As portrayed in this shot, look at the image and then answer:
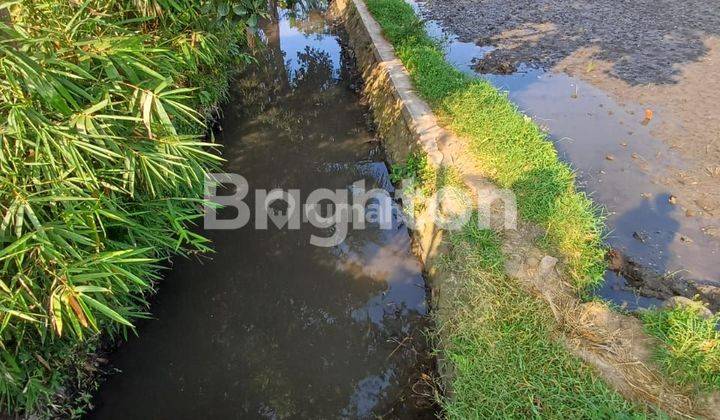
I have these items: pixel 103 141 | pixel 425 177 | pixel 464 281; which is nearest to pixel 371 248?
pixel 425 177

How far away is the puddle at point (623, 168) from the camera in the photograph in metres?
4.05

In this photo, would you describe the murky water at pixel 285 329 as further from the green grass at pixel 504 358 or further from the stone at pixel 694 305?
the stone at pixel 694 305

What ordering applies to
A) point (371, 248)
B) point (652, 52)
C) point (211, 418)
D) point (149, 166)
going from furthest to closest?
point (652, 52) < point (371, 248) < point (211, 418) < point (149, 166)

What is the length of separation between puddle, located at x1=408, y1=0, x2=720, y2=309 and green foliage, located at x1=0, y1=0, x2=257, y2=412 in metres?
3.85

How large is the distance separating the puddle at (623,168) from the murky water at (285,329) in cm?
193

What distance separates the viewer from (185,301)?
430cm

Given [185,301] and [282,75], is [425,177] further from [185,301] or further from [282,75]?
[282,75]

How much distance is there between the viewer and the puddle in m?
4.05

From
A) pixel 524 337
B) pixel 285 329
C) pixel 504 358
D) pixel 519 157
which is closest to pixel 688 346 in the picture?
pixel 524 337

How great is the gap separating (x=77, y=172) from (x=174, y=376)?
6.08 feet

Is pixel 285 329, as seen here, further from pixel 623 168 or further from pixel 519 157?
pixel 623 168

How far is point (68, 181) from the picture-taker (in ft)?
9.16

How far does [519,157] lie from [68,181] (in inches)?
159

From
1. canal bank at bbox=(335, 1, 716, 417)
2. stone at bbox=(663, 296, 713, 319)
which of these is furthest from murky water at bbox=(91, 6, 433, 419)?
stone at bbox=(663, 296, 713, 319)
